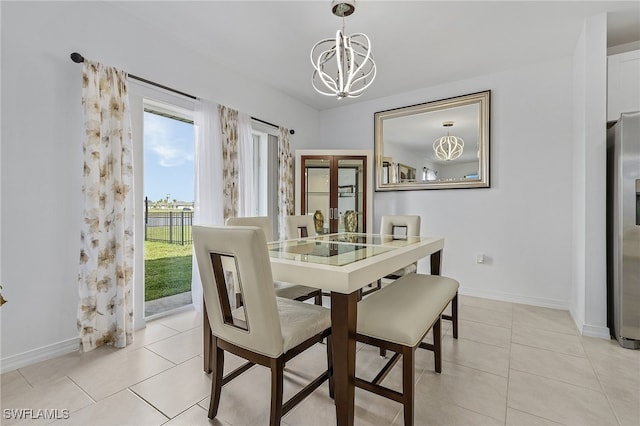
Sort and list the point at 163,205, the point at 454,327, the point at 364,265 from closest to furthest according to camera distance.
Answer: the point at 364,265
the point at 454,327
the point at 163,205

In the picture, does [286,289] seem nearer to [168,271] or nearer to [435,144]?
[168,271]

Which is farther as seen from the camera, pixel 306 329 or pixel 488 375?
pixel 488 375

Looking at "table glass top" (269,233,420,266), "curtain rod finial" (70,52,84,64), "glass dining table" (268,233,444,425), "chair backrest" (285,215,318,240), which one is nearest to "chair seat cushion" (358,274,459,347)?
"glass dining table" (268,233,444,425)

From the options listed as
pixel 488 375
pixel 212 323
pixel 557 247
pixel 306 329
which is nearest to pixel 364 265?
pixel 306 329

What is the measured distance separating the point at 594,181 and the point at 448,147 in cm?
155

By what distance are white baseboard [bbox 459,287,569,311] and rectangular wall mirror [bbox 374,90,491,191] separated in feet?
4.17

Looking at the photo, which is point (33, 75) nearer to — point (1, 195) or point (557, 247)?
point (1, 195)

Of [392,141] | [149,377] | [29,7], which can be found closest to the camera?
[149,377]

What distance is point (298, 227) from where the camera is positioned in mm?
2875

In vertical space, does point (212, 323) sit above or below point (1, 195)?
below

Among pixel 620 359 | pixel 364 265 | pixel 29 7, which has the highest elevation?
pixel 29 7

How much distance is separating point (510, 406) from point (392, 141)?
336cm

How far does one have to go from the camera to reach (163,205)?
314 cm

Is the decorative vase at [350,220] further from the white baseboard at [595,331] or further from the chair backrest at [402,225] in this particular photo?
the white baseboard at [595,331]
